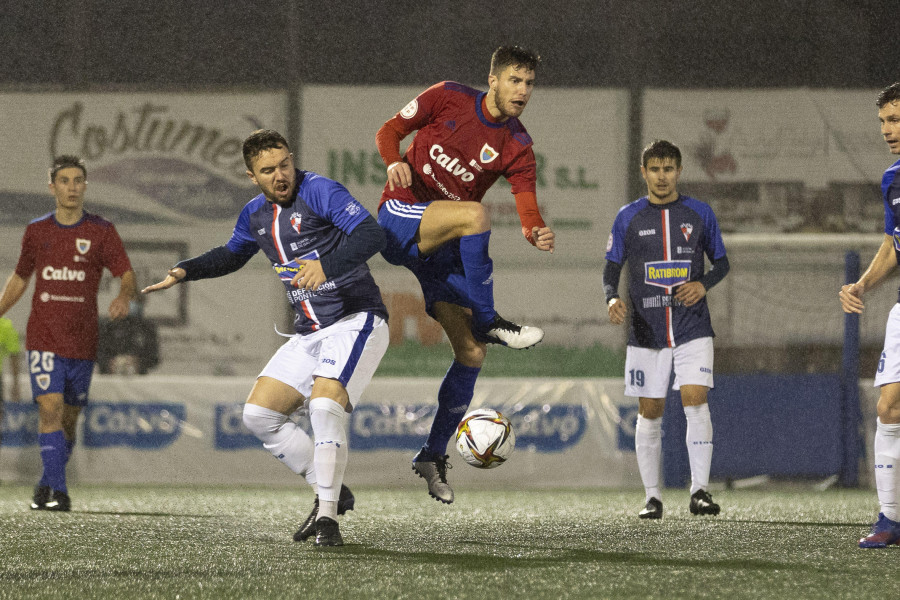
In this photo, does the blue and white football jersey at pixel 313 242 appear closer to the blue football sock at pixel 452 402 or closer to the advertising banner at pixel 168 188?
the blue football sock at pixel 452 402

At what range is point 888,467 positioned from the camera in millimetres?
4227

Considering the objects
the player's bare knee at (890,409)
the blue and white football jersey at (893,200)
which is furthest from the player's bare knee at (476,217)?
the player's bare knee at (890,409)

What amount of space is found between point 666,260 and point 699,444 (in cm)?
97

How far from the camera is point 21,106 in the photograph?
34.4ft

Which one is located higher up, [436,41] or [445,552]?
[436,41]

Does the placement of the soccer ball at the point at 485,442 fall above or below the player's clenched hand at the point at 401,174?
below

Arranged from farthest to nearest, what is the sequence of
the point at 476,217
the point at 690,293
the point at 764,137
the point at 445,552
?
1. the point at 764,137
2. the point at 690,293
3. the point at 476,217
4. the point at 445,552

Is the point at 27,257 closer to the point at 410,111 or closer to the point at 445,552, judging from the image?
the point at 410,111

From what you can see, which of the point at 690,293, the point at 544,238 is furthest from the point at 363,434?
the point at 544,238

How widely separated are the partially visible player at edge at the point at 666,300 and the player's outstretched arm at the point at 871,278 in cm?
131

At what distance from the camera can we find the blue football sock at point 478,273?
4941 millimetres

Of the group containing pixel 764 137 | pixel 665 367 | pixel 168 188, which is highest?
pixel 764 137

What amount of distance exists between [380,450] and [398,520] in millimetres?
2653

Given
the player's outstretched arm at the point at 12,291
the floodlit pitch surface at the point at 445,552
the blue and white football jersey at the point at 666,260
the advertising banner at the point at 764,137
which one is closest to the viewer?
the floodlit pitch surface at the point at 445,552
